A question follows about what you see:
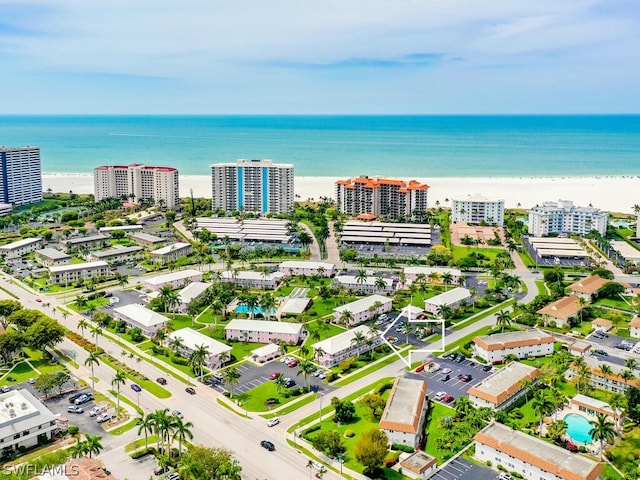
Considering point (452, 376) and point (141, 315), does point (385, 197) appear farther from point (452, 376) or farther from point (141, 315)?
point (452, 376)

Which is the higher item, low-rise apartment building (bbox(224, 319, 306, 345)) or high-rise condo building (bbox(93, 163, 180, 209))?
high-rise condo building (bbox(93, 163, 180, 209))

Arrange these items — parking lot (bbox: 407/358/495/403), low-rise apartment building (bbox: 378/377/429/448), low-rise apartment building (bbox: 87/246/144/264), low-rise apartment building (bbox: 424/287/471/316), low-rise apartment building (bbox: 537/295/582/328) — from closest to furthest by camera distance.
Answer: low-rise apartment building (bbox: 378/377/429/448) → parking lot (bbox: 407/358/495/403) → low-rise apartment building (bbox: 537/295/582/328) → low-rise apartment building (bbox: 424/287/471/316) → low-rise apartment building (bbox: 87/246/144/264)

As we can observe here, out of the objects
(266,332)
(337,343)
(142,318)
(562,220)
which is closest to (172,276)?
(142,318)

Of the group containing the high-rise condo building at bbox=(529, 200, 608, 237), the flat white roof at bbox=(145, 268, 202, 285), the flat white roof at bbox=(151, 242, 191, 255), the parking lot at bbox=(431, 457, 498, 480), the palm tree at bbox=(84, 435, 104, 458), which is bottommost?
the parking lot at bbox=(431, 457, 498, 480)

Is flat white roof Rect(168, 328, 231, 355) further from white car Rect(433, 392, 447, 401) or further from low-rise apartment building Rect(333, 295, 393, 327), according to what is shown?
white car Rect(433, 392, 447, 401)

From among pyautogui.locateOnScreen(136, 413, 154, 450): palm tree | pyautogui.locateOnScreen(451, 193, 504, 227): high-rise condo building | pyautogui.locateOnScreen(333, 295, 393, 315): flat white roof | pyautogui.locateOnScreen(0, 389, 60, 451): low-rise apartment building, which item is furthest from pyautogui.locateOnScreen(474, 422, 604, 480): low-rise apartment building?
pyautogui.locateOnScreen(451, 193, 504, 227): high-rise condo building

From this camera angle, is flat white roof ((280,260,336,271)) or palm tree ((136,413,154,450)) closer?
palm tree ((136,413,154,450))

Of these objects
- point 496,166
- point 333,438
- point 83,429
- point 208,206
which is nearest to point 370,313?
Result: point 333,438

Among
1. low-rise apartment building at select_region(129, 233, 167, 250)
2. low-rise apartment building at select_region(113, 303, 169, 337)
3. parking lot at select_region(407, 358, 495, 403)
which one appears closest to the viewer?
parking lot at select_region(407, 358, 495, 403)
